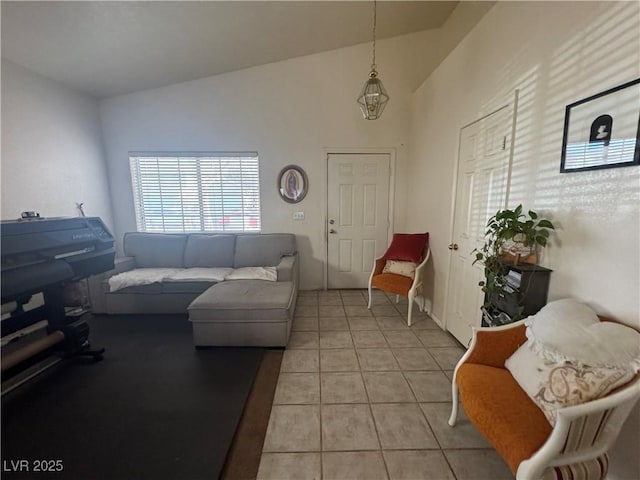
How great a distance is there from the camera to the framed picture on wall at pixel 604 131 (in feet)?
3.87

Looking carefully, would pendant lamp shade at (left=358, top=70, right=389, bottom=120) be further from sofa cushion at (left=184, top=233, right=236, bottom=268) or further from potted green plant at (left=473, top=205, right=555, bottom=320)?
sofa cushion at (left=184, top=233, right=236, bottom=268)

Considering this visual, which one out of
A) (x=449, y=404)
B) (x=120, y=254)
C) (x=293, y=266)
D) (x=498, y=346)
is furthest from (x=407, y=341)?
(x=120, y=254)

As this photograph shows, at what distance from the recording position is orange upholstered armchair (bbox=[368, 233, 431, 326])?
10.2 ft

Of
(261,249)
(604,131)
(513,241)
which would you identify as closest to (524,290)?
(513,241)

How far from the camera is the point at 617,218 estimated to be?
1251 mm

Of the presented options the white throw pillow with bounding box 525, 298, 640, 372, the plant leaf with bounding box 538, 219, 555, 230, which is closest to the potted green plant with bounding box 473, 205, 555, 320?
the plant leaf with bounding box 538, 219, 555, 230

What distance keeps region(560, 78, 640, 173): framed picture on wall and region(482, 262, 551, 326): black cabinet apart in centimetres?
59

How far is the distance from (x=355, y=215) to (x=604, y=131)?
2.82 meters

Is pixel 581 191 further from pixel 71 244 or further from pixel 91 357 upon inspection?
pixel 91 357

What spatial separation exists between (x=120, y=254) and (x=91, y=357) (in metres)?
2.02

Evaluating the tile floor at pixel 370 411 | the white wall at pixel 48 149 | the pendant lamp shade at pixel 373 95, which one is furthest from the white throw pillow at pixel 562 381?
the white wall at pixel 48 149

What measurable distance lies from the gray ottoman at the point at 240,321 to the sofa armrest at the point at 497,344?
1.50 metres

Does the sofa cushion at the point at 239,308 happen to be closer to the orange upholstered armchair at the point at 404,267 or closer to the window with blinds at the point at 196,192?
the orange upholstered armchair at the point at 404,267

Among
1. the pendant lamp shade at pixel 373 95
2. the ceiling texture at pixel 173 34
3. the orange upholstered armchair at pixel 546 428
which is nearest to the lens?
the orange upholstered armchair at pixel 546 428
